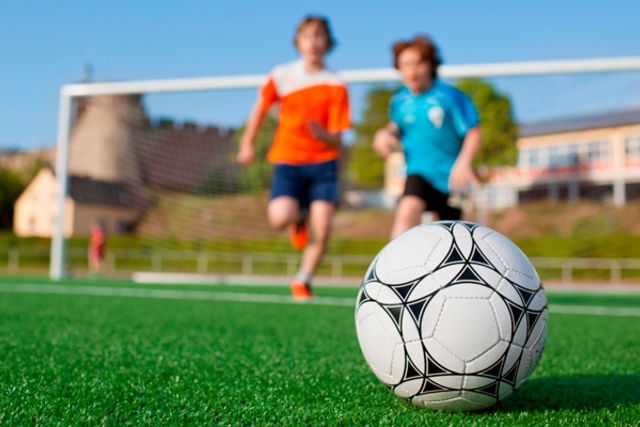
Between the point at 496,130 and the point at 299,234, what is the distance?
668cm

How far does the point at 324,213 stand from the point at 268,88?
127cm

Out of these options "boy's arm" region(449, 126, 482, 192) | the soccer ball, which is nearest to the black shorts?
"boy's arm" region(449, 126, 482, 192)

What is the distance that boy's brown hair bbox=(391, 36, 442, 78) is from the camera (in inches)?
185

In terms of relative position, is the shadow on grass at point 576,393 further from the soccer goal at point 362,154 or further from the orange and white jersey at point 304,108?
the soccer goal at point 362,154

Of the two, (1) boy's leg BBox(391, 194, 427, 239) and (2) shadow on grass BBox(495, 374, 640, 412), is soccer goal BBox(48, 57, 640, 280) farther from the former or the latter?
(2) shadow on grass BBox(495, 374, 640, 412)

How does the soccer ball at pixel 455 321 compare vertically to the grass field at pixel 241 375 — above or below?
above

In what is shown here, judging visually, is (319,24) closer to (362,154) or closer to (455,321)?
(455,321)

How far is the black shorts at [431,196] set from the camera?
15.6 feet

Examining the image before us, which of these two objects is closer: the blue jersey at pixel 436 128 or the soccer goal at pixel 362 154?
the blue jersey at pixel 436 128

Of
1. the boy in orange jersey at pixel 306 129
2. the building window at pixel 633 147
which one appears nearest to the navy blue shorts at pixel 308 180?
the boy in orange jersey at pixel 306 129

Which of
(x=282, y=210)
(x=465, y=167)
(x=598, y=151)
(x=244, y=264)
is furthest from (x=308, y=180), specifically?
(x=244, y=264)

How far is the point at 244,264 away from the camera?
1959 cm

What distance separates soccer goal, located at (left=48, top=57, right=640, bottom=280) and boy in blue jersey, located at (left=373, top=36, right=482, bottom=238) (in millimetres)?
Answer: 4791

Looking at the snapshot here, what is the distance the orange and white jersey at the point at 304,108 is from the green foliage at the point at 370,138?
5.71 metres
